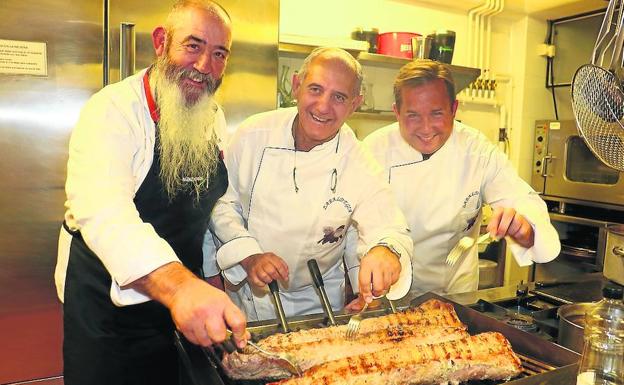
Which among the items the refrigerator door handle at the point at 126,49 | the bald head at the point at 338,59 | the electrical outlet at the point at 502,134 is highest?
the refrigerator door handle at the point at 126,49

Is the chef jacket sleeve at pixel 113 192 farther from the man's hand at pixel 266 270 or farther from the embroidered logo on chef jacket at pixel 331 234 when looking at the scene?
the embroidered logo on chef jacket at pixel 331 234

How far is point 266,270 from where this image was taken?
4.73ft

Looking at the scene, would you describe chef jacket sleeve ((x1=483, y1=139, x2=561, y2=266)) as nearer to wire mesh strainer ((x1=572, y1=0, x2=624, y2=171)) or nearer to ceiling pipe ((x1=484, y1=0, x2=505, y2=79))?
wire mesh strainer ((x1=572, y1=0, x2=624, y2=171))

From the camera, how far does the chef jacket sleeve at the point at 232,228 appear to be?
5.18 ft

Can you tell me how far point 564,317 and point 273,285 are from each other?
29.1 inches

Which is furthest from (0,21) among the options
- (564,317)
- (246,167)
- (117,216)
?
(564,317)

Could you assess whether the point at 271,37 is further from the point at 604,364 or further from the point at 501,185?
the point at 604,364

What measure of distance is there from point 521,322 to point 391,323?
0.34 m

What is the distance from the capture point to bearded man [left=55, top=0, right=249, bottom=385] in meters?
1.28

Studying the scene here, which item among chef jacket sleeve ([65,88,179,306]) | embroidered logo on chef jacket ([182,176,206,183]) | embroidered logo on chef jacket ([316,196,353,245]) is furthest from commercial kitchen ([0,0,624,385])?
embroidered logo on chef jacket ([182,176,206,183])

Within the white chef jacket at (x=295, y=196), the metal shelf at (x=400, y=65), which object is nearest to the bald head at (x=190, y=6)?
the white chef jacket at (x=295, y=196)

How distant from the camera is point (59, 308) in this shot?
6.74 ft

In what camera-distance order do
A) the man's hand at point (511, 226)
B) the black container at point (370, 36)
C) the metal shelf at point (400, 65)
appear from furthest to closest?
the black container at point (370, 36)
the metal shelf at point (400, 65)
the man's hand at point (511, 226)

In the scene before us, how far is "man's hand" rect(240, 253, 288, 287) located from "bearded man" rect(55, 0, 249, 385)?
175mm
